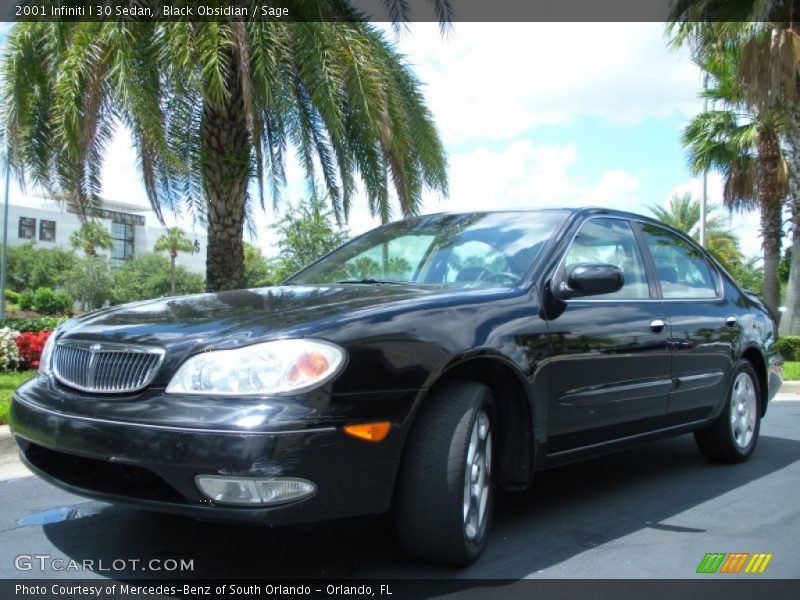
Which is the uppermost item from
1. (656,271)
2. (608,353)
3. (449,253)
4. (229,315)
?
(449,253)

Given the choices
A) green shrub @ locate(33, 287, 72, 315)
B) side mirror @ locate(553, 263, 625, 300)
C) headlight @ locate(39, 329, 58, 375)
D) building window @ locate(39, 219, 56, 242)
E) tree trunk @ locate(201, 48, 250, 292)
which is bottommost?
green shrub @ locate(33, 287, 72, 315)

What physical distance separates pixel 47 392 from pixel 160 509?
0.86 metres

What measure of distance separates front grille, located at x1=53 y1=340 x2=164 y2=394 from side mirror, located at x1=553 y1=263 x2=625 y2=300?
1928 millimetres

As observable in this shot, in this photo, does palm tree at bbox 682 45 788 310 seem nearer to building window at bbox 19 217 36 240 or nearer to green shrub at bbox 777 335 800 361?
green shrub at bbox 777 335 800 361

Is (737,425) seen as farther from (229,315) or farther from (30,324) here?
(30,324)

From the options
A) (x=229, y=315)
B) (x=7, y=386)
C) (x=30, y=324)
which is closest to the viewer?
(x=229, y=315)

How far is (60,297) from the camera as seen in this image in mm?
62312

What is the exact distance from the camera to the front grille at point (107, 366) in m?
3.07

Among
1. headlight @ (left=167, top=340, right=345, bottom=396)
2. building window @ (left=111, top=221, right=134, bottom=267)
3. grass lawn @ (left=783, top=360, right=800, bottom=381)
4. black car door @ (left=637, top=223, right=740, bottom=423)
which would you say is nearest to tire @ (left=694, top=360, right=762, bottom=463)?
black car door @ (left=637, top=223, right=740, bottom=423)

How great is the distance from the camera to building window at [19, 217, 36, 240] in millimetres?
90625

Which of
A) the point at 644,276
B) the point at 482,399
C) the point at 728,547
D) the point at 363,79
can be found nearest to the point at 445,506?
the point at 482,399

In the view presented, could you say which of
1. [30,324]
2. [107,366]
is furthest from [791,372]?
[30,324]

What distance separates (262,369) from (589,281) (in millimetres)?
1722

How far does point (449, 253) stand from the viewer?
4312mm
